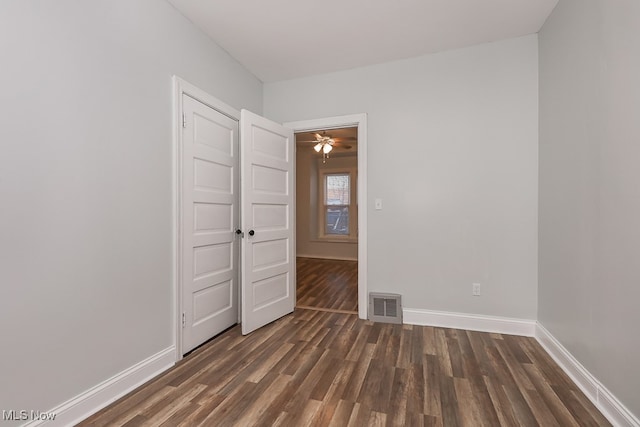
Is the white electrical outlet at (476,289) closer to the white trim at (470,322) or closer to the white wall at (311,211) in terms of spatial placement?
the white trim at (470,322)

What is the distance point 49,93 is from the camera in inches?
58.0

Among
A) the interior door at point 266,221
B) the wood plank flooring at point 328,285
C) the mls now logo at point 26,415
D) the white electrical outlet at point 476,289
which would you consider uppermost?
the interior door at point 266,221

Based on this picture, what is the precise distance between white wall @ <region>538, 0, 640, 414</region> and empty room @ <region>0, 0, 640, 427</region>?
0.02 m

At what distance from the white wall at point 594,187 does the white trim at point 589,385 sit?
42 mm

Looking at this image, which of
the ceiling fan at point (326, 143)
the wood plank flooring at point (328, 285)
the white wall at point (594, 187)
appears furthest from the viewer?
the ceiling fan at point (326, 143)

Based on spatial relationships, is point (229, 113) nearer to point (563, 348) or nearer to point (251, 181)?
point (251, 181)

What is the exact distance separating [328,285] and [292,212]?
5.64 feet

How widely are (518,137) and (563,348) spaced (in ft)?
5.81

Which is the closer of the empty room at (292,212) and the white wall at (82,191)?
the white wall at (82,191)

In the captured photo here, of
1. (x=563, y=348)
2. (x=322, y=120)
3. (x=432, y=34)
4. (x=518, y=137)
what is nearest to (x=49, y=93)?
(x=322, y=120)

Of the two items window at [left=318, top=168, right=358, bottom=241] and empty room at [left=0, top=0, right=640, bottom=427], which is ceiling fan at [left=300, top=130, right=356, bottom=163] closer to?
window at [left=318, top=168, right=358, bottom=241]

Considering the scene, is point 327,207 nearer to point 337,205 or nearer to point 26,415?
point 337,205

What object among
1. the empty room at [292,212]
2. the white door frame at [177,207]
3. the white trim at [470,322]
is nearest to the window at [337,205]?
the empty room at [292,212]

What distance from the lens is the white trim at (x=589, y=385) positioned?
149 cm
